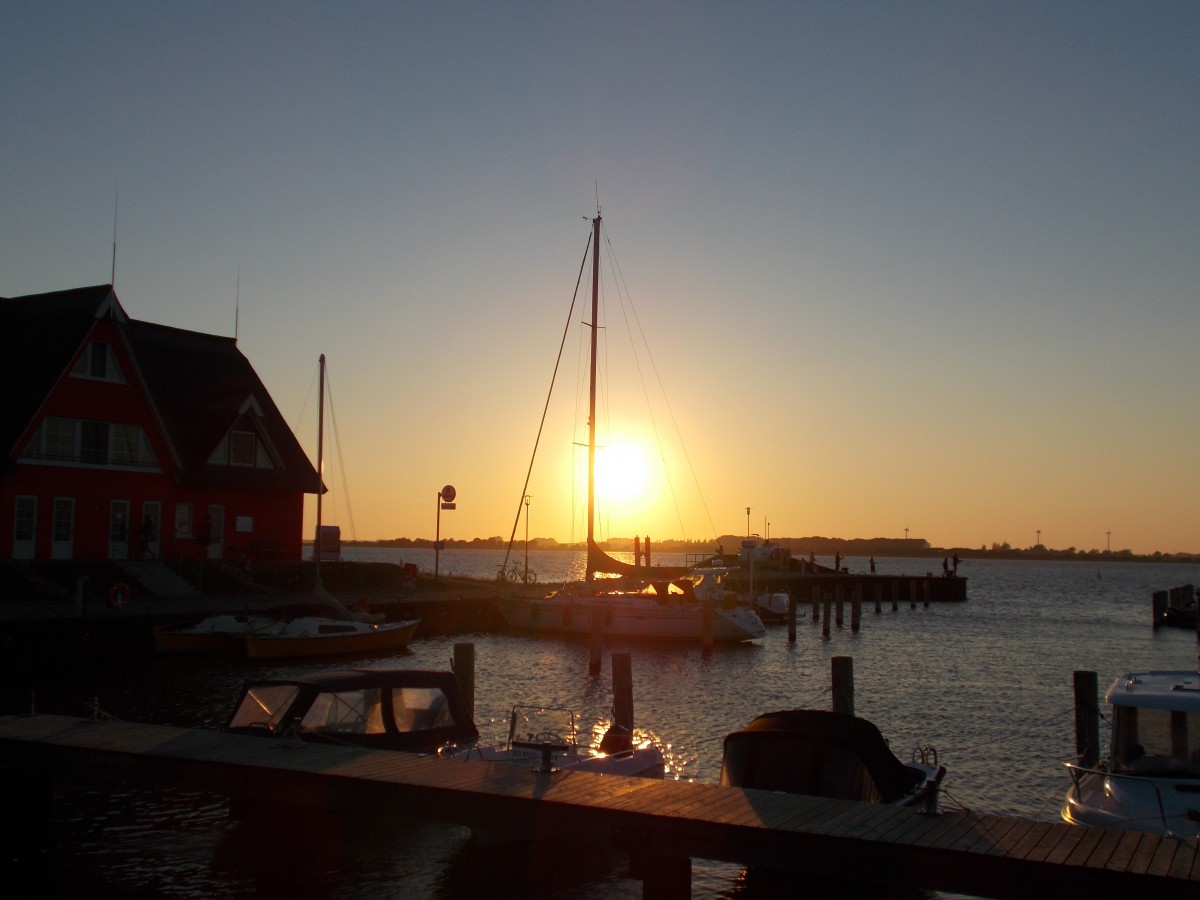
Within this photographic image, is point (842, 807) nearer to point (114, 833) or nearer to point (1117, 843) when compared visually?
point (1117, 843)

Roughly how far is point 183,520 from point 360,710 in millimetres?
32273

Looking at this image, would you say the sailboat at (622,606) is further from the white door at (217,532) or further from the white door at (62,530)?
the white door at (62,530)

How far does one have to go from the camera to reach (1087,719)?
18.1 meters

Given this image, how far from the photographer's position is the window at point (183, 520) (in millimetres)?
43375

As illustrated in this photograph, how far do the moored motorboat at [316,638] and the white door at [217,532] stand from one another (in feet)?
38.3

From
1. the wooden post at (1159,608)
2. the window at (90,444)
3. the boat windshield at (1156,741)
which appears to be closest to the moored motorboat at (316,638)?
the window at (90,444)

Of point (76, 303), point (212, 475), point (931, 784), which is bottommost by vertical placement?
point (931, 784)

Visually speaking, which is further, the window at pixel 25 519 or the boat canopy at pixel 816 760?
the window at pixel 25 519

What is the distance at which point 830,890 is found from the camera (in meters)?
12.6

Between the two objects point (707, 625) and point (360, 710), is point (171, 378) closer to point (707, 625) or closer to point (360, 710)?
point (707, 625)

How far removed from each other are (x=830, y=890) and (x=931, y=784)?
2.44 m

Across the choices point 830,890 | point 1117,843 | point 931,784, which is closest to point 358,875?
point 830,890

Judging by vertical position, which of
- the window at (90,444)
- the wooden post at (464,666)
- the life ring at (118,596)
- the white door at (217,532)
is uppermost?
the window at (90,444)

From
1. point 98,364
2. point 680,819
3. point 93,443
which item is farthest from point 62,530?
point 680,819
